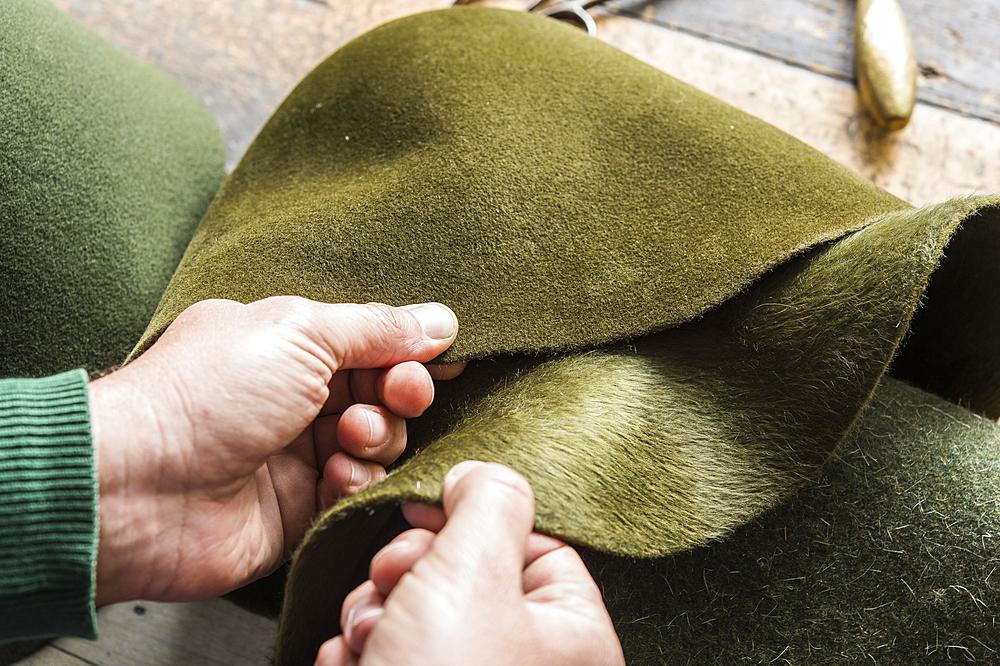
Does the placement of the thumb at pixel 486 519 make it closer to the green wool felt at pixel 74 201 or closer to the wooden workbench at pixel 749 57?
the green wool felt at pixel 74 201

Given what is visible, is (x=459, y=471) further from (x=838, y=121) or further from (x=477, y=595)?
(x=838, y=121)

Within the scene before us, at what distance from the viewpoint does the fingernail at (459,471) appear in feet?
1.84

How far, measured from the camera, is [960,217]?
64 cm

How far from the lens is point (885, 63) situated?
1.12 metres

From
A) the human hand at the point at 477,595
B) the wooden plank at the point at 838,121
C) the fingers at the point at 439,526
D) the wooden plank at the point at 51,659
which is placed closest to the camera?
the human hand at the point at 477,595

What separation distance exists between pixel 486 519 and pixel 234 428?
0.24 metres

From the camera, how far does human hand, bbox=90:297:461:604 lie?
0.61 metres

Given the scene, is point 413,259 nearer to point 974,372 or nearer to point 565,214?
point 565,214

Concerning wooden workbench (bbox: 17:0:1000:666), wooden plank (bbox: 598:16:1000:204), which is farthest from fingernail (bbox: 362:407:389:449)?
wooden plank (bbox: 598:16:1000:204)

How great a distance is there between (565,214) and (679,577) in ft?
1.16

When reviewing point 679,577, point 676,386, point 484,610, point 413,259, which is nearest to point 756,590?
point 679,577

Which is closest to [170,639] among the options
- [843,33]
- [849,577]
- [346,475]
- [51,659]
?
[51,659]

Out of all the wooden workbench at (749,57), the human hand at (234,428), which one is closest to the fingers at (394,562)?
the human hand at (234,428)

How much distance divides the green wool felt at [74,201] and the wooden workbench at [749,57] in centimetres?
29
